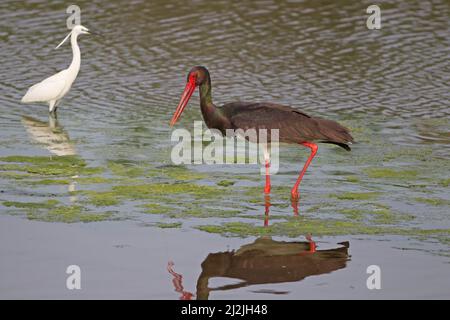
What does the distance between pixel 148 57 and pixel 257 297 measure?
10.4 meters

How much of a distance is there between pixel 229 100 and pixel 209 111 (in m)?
4.49

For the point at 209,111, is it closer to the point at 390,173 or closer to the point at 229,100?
the point at 390,173

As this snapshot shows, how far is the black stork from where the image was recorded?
441 inches

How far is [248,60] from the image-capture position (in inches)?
Result: 710

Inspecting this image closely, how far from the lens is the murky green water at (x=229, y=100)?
10.4m

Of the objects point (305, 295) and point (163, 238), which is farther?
point (163, 238)

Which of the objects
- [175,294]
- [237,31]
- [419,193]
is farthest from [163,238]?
A: [237,31]

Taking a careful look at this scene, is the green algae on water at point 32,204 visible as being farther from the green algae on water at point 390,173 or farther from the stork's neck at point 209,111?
the green algae on water at point 390,173

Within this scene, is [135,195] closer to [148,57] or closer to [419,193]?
[419,193]

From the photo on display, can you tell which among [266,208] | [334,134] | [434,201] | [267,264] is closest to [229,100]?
[334,134]

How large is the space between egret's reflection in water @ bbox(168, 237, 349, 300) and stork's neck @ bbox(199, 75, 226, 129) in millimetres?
2056

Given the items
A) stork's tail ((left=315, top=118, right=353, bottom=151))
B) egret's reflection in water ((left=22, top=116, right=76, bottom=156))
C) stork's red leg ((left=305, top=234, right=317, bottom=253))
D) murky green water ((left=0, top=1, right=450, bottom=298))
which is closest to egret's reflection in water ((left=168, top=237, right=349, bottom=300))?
stork's red leg ((left=305, top=234, right=317, bottom=253))

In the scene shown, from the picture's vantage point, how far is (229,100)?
15.9m

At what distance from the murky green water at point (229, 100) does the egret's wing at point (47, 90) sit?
281mm
